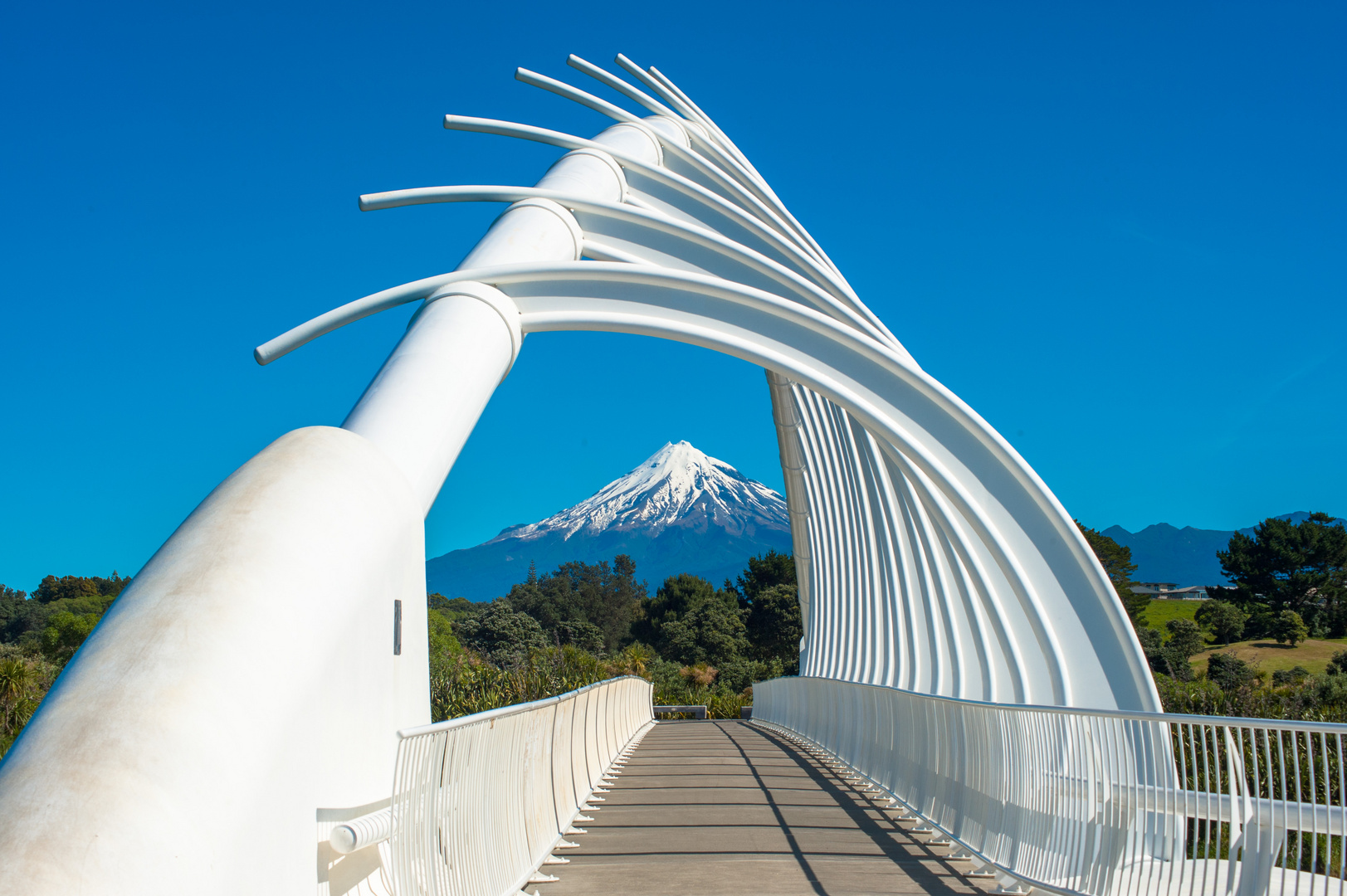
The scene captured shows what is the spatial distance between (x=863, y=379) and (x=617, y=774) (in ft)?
20.9

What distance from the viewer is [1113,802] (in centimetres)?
647

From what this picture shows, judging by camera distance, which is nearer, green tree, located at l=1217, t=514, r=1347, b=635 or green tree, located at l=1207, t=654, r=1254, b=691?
green tree, located at l=1207, t=654, r=1254, b=691

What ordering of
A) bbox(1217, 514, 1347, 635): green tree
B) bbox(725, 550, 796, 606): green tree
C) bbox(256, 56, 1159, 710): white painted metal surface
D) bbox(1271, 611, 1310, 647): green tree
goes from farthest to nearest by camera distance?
bbox(725, 550, 796, 606): green tree < bbox(1217, 514, 1347, 635): green tree < bbox(1271, 611, 1310, 647): green tree < bbox(256, 56, 1159, 710): white painted metal surface

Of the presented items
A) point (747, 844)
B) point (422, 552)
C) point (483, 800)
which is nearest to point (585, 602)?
point (747, 844)

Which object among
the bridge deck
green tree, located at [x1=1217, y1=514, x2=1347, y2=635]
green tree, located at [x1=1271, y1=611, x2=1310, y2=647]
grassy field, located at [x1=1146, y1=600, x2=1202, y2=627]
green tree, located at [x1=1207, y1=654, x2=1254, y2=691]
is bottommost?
the bridge deck

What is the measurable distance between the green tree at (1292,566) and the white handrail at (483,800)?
2414 inches

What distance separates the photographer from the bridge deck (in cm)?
716

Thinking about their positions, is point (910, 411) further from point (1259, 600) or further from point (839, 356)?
point (1259, 600)

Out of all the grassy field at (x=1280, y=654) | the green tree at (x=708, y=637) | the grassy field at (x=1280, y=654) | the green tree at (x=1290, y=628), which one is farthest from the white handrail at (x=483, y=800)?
the green tree at (x=708, y=637)

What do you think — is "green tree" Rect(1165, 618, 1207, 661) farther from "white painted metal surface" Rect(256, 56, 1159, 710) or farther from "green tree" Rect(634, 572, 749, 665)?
"white painted metal surface" Rect(256, 56, 1159, 710)

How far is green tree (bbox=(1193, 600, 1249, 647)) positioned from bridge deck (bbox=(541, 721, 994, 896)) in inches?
2007

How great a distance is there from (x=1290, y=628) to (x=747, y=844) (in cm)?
5418

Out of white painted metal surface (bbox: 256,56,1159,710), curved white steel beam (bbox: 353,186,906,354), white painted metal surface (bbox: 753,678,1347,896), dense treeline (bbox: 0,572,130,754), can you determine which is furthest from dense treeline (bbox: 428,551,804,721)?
white painted metal surface (bbox: 753,678,1347,896)

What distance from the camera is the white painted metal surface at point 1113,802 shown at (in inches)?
207
